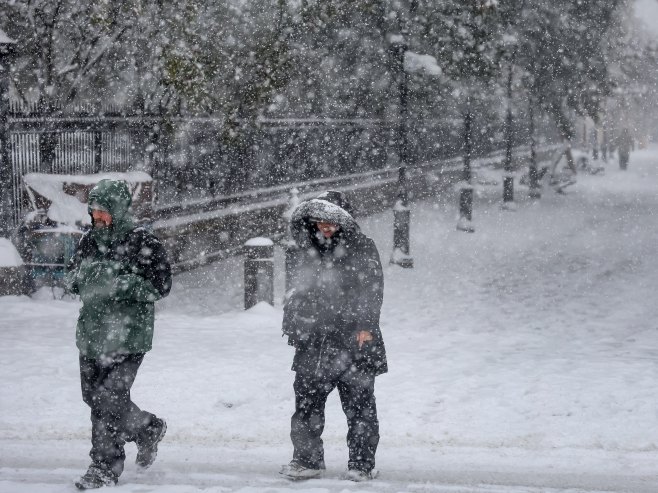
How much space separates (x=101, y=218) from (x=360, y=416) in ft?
6.39

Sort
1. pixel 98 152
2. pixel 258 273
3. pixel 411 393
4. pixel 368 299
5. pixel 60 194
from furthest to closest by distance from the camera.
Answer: pixel 98 152
pixel 60 194
pixel 258 273
pixel 411 393
pixel 368 299

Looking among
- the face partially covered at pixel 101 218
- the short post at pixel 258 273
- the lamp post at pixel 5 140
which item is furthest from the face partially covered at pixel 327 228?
the lamp post at pixel 5 140

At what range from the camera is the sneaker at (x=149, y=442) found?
5188mm

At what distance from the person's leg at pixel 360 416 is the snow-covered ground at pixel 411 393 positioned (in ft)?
0.52

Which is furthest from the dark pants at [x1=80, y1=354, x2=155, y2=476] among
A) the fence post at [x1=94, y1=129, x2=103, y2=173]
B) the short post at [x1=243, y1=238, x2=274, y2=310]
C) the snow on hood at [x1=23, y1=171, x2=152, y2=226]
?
the fence post at [x1=94, y1=129, x2=103, y2=173]

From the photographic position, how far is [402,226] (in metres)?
14.5

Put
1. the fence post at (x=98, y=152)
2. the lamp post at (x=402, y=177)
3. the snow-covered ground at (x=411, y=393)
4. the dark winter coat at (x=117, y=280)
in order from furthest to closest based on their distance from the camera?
the lamp post at (x=402, y=177) → the fence post at (x=98, y=152) → the snow-covered ground at (x=411, y=393) → the dark winter coat at (x=117, y=280)

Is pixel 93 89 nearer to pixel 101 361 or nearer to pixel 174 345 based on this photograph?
pixel 174 345

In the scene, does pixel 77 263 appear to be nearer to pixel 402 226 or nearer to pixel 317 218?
pixel 317 218

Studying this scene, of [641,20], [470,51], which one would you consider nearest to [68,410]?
[470,51]

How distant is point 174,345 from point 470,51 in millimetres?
11606

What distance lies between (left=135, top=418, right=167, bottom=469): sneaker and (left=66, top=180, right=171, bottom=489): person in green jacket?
0.65 feet

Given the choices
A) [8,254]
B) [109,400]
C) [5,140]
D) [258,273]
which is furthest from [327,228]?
[5,140]

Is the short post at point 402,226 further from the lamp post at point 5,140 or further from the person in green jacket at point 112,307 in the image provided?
the person in green jacket at point 112,307
